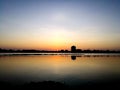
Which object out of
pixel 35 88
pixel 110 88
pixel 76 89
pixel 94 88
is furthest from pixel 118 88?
pixel 35 88

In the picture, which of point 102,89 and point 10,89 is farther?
point 102,89

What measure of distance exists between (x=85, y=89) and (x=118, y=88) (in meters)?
4.09

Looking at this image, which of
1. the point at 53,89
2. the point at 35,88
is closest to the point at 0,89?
the point at 35,88

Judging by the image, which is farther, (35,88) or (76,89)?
(76,89)

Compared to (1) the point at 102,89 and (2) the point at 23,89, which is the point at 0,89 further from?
(1) the point at 102,89

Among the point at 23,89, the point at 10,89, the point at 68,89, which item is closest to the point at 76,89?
the point at 68,89

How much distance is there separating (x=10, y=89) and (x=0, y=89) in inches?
46.0

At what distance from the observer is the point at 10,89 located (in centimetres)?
1897

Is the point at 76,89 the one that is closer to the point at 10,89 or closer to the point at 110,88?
the point at 110,88

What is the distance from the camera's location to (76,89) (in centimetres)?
2048

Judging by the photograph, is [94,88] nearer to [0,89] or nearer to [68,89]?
[68,89]

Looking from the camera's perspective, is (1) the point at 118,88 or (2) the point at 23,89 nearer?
(2) the point at 23,89

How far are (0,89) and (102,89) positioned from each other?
1175cm

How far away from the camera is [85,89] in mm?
20281
